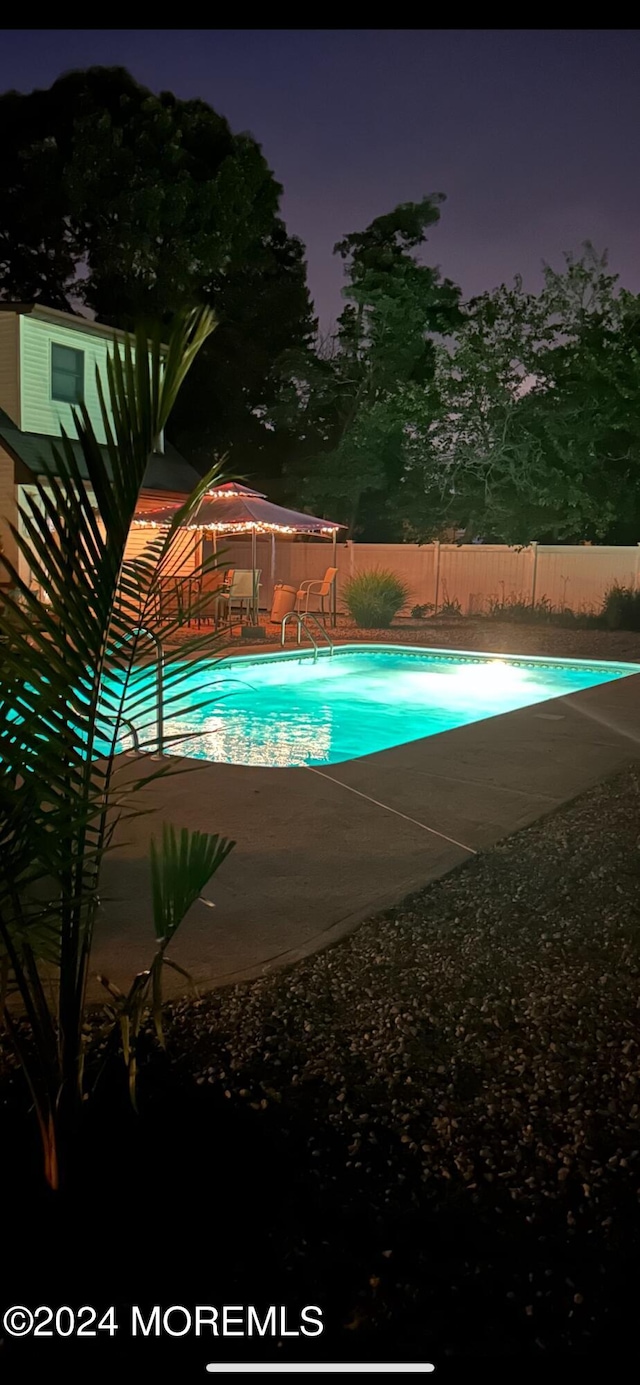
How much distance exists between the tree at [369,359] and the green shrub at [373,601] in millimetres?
6912

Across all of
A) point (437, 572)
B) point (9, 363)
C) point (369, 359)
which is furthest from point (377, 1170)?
point (369, 359)

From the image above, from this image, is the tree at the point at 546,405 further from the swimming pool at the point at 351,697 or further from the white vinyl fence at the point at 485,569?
the swimming pool at the point at 351,697

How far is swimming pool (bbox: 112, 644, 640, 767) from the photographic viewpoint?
30.0 ft

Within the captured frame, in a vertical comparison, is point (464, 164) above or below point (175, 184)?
below

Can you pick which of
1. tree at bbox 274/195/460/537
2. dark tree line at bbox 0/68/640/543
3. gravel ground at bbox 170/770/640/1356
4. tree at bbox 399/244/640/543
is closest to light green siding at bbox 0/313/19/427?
dark tree line at bbox 0/68/640/543

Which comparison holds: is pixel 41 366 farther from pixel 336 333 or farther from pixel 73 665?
pixel 73 665

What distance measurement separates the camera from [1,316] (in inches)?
597

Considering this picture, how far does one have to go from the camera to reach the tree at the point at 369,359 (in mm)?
24344

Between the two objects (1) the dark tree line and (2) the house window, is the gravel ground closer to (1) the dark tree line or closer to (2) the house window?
(2) the house window

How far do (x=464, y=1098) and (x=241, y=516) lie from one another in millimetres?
12536
